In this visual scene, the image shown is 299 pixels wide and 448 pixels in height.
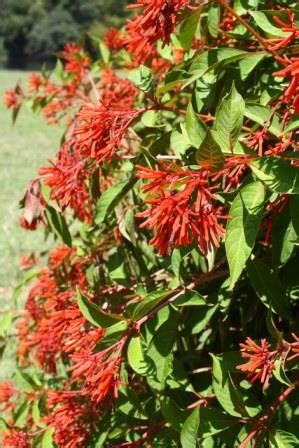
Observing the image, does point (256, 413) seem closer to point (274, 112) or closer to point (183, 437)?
point (183, 437)

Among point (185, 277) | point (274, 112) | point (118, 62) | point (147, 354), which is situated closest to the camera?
point (274, 112)

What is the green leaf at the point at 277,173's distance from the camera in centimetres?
95

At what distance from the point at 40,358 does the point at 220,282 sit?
58cm

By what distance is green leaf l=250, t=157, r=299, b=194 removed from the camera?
0.95 metres

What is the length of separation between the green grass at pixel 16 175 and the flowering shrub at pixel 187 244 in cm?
100

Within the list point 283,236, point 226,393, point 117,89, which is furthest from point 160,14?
point 117,89

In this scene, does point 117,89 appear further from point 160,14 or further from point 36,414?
point 160,14

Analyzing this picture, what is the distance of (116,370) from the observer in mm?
1097

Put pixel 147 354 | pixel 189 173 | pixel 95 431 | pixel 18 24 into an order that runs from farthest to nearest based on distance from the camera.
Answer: pixel 18 24, pixel 95 431, pixel 147 354, pixel 189 173

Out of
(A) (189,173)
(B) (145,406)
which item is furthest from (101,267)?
(A) (189,173)

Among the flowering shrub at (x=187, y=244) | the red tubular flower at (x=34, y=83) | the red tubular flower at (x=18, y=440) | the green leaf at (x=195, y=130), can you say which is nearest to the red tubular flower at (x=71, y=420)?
the flowering shrub at (x=187, y=244)

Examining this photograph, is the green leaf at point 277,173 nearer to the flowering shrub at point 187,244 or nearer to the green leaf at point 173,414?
the flowering shrub at point 187,244

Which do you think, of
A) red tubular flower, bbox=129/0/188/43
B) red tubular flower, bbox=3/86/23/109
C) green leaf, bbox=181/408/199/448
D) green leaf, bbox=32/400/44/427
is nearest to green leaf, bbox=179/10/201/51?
red tubular flower, bbox=129/0/188/43

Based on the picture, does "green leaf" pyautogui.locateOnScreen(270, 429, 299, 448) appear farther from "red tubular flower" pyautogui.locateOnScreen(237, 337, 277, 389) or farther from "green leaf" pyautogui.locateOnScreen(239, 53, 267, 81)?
"green leaf" pyautogui.locateOnScreen(239, 53, 267, 81)
